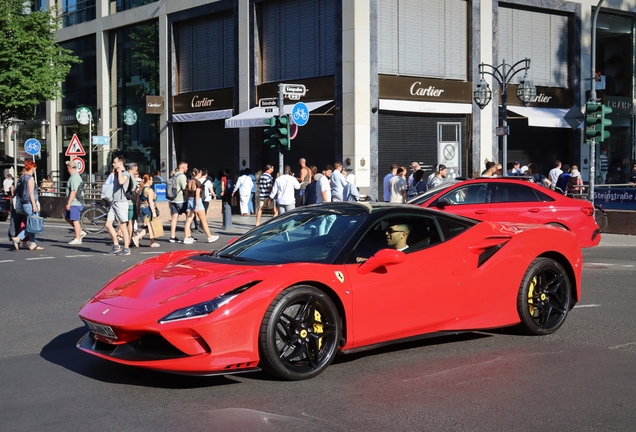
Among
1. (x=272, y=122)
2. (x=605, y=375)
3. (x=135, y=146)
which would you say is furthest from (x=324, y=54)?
Result: (x=605, y=375)

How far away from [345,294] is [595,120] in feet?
54.6

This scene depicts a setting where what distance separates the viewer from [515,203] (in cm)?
1464

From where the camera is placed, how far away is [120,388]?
6.02 metres

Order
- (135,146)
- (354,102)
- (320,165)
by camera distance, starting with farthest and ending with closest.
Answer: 1. (135,146)
2. (320,165)
3. (354,102)

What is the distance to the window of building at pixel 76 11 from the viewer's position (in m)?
43.3

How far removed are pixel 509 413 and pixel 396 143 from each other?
24.9 metres

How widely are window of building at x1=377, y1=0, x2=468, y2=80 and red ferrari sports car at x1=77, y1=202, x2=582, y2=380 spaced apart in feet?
73.2

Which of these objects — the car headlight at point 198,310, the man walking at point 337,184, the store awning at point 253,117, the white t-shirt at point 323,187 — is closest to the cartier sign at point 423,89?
the store awning at point 253,117

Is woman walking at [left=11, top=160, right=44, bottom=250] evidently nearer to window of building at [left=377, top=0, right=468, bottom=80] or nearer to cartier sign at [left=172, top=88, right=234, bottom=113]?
window of building at [left=377, top=0, right=468, bottom=80]

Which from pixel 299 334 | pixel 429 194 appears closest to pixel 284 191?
pixel 429 194

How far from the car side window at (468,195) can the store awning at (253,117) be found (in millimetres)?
15165

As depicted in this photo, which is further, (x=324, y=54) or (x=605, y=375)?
(x=324, y=54)

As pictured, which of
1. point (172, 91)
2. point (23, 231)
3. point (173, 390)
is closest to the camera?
point (173, 390)

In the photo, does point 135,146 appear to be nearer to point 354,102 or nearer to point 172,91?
point 172,91
